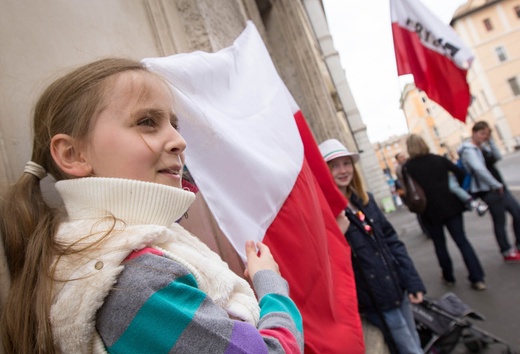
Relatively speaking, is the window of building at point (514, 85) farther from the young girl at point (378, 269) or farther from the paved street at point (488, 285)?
the young girl at point (378, 269)

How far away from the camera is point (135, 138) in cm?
83

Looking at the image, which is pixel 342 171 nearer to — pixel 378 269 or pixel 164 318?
pixel 378 269

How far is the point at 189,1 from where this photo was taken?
227 centimetres

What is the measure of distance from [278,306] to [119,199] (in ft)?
1.54

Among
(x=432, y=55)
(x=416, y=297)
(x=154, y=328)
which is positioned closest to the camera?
(x=154, y=328)

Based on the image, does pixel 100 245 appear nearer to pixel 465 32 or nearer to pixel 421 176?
pixel 421 176

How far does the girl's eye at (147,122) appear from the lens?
87 cm

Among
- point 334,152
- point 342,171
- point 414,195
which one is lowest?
point 414,195

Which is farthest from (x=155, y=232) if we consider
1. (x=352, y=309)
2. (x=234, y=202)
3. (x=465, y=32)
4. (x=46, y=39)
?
(x=465, y=32)

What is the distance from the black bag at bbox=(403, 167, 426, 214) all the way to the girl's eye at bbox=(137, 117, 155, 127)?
366cm

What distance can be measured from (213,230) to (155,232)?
102 cm

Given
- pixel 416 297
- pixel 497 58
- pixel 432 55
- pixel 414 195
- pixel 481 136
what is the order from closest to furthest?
pixel 416 297
pixel 432 55
pixel 414 195
pixel 481 136
pixel 497 58

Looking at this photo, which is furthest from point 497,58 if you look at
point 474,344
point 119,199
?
point 119,199

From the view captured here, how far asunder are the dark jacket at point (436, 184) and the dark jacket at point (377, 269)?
1.62 metres
